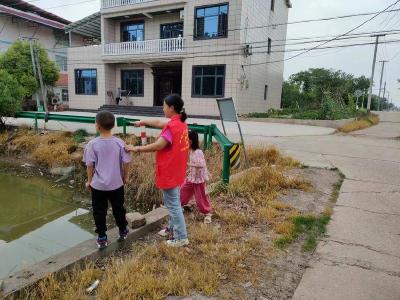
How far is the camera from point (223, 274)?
284cm

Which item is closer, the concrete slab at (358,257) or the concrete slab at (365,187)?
the concrete slab at (358,257)

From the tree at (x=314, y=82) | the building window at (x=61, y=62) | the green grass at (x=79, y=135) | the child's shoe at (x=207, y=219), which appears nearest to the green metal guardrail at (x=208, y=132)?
the green grass at (x=79, y=135)

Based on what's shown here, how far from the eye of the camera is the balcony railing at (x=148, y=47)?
19.5 meters

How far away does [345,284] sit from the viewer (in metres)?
2.68

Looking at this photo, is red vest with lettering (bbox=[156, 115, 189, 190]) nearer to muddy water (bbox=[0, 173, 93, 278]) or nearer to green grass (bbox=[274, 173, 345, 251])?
green grass (bbox=[274, 173, 345, 251])

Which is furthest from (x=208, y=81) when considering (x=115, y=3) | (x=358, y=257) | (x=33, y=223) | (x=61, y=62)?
(x=61, y=62)

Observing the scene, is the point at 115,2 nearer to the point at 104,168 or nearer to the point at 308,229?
the point at 104,168

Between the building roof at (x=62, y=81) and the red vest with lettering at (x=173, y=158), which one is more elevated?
the building roof at (x=62, y=81)

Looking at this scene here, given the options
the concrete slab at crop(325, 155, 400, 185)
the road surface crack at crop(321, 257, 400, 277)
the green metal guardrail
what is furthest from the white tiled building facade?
the road surface crack at crop(321, 257, 400, 277)

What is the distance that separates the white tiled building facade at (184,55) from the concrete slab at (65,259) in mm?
15699

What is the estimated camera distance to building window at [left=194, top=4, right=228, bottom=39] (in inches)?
722

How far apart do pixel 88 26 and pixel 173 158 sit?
25.7 m

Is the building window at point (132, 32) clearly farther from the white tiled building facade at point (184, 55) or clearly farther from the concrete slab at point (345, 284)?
the concrete slab at point (345, 284)

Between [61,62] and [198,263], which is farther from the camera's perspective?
[61,62]
